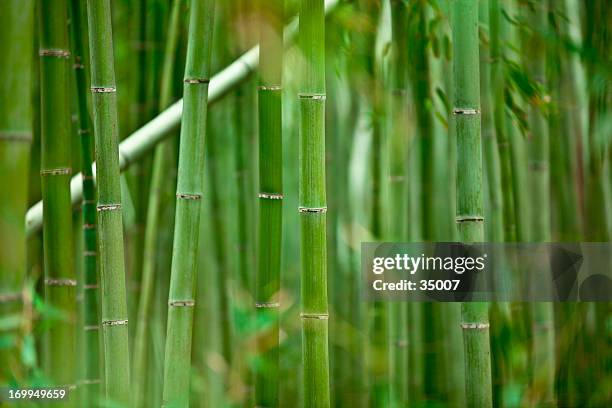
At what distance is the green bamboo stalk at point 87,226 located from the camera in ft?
2.91

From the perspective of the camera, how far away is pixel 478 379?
31.7 inches

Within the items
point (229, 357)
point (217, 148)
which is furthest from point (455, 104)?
point (229, 357)

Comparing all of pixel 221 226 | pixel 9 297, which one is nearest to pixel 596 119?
pixel 221 226

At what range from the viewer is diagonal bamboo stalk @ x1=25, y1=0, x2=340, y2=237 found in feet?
3.06

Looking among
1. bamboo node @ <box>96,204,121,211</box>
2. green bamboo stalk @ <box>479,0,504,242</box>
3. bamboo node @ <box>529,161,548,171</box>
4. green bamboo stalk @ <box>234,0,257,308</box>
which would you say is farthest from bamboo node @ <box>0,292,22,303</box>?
bamboo node @ <box>529,161,548,171</box>

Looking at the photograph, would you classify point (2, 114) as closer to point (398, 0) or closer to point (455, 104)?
point (455, 104)

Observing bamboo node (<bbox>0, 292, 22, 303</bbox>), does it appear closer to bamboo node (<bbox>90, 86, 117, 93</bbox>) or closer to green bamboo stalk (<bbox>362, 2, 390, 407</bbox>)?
bamboo node (<bbox>90, 86, 117, 93</bbox>)

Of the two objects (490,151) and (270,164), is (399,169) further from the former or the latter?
(270,164)

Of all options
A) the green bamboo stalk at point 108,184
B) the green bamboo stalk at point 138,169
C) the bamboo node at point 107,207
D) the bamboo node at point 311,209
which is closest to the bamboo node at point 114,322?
the green bamboo stalk at point 108,184

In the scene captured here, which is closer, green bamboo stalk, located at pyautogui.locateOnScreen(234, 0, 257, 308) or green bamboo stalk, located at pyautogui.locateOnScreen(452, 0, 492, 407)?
green bamboo stalk, located at pyautogui.locateOnScreen(452, 0, 492, 407)

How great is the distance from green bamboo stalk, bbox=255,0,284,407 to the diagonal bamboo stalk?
0.28ft

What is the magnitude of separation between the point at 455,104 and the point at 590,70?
406 mm

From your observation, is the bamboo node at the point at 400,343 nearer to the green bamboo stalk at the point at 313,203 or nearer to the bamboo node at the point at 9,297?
the green bamboo stalk at the point at 313,203

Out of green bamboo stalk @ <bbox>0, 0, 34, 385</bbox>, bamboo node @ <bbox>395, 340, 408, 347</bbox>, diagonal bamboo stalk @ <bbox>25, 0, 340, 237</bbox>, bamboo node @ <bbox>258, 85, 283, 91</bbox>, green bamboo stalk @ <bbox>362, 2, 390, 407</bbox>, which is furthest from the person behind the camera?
bamboo node @ <bbox>395, 340, 408, 347</bbox>
